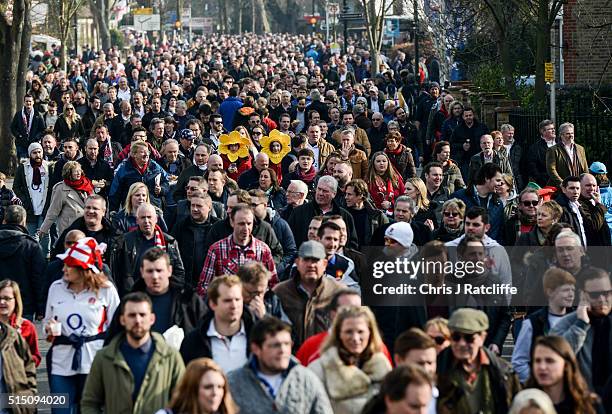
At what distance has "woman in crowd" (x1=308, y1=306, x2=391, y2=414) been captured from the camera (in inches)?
302

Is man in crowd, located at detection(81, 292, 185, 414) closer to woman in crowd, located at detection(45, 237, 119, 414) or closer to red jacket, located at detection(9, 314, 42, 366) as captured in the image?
woman in crowd, located at detection(45, 237, 119, 414)

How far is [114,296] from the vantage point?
9.78 m

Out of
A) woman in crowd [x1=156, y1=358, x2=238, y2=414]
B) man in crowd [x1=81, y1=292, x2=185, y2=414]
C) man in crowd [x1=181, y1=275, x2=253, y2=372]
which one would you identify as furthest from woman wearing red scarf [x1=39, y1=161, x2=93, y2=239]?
woman in crowd [x1=156, y1=358, x2=238, y2=414]

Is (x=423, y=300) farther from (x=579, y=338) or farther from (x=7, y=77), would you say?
(x=7, y=77)

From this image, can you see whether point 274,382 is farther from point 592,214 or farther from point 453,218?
point 592,214

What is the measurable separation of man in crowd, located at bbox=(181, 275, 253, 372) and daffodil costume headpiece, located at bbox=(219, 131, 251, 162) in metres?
9.35

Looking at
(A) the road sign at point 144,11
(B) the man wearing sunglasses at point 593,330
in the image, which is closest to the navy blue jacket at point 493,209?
(B) the man wearing sunglasses at point 593,330

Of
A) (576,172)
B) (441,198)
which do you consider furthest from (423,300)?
(576,172)

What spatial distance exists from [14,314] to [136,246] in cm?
204

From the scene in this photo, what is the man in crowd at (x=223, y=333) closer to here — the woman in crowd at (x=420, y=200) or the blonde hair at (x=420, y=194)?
the woman in crowd at (x=420, y=200)

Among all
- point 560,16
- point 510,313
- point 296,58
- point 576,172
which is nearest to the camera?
point 510,313

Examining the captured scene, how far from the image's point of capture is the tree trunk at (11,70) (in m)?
27.4

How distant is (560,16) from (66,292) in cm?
2180

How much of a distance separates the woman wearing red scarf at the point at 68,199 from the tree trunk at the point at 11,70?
12.8 meters
